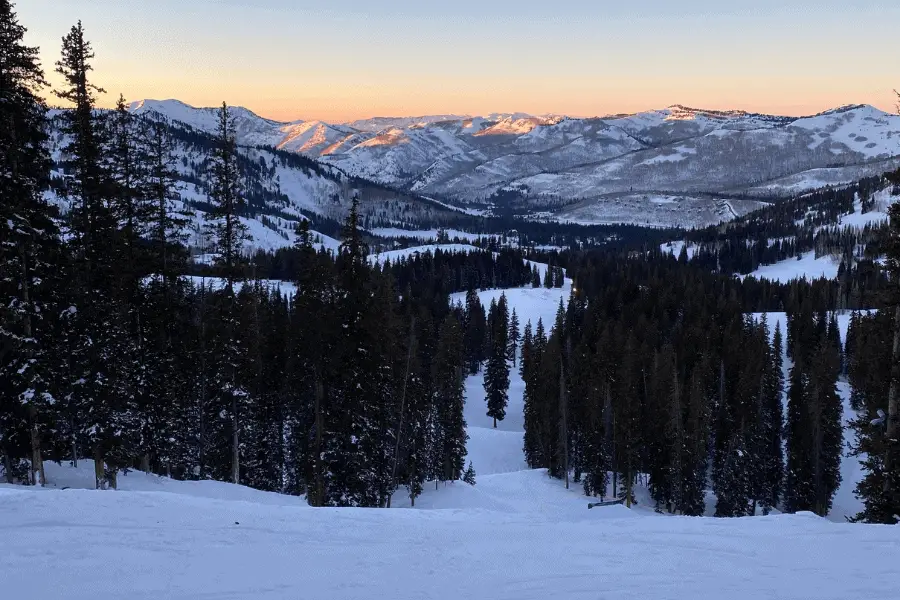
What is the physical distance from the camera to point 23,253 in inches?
770

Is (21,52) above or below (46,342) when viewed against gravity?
above

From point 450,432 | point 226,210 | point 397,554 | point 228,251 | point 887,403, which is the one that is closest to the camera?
point 397,554

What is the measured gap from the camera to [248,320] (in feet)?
93.6

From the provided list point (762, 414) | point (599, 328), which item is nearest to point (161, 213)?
point (762, 414)

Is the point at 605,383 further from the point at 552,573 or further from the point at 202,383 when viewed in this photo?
the point at 552,573

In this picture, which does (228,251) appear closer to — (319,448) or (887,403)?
(319,448)

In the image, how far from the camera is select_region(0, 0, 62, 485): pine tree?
62.6ft

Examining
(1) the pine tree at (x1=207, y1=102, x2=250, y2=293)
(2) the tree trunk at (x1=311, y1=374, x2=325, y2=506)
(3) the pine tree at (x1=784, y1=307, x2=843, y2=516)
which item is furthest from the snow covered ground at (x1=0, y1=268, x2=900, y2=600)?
(3) the pine tree at (x1=784, y1=307, x2=843, y2=516)

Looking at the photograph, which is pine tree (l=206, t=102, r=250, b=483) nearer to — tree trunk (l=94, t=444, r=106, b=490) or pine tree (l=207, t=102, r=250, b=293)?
pine tree (l=207, t=102, r=250, b=293)

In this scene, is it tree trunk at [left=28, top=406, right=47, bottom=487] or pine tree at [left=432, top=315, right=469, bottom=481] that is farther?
pine tree at [left=432, top=315, right=469, bottom=481]

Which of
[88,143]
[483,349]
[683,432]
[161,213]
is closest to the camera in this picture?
[88,143]

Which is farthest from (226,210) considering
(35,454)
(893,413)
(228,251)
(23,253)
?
(893,413)

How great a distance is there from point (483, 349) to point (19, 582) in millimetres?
109571

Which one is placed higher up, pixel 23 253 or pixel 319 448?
pixel 23 253
